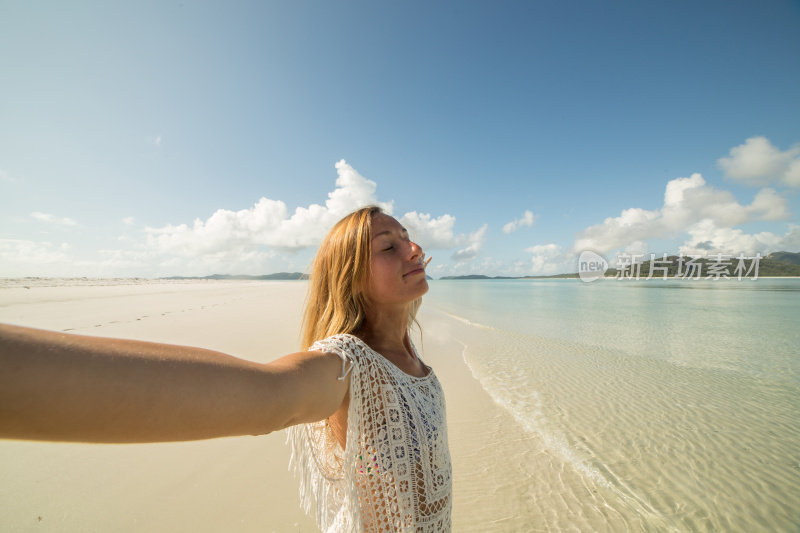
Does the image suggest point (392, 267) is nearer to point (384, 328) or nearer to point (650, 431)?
point (384, 328)

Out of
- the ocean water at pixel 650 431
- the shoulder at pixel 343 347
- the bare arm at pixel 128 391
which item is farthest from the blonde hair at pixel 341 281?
the ocean water at pixel 650 431

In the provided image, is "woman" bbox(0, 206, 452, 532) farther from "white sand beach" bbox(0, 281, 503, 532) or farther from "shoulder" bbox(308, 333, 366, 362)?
"white sand beach" bbox(0, 281, 503, 532)

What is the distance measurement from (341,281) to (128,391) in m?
1.26

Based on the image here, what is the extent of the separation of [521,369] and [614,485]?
15.0ft

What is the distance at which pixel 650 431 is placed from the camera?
5262 millimetres

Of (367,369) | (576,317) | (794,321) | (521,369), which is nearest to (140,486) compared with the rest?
(367,369)

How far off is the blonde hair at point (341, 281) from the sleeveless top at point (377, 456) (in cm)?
40

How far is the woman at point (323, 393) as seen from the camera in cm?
63

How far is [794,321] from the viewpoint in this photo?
15.0m

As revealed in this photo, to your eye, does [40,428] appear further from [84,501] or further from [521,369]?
[521,369]

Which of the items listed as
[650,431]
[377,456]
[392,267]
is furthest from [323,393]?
[650,431]

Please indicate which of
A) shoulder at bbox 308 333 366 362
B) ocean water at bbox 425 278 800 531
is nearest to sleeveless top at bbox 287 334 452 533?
shoulder at bbox 308 333 366 362

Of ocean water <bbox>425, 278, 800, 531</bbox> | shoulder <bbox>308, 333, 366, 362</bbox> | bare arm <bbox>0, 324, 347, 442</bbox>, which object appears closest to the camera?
bare arm <bbox>0, 324, 347, 442</bbox>

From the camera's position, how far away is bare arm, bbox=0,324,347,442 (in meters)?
0.59
